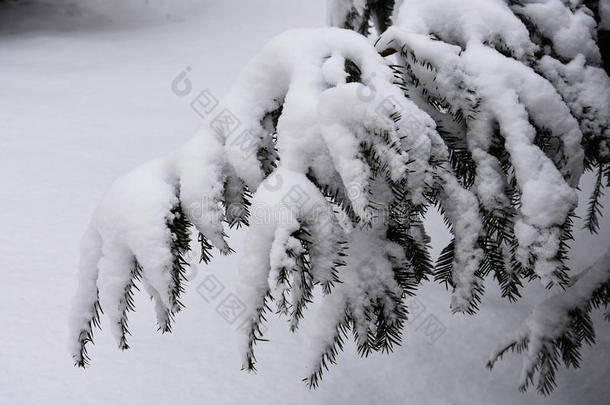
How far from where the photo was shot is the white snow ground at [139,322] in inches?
91.2

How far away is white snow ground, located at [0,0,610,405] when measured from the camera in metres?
2.32

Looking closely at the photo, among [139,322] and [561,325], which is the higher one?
[561,325]

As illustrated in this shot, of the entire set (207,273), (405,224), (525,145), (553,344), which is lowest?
(207,273)

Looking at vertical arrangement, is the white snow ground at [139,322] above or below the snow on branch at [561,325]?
below

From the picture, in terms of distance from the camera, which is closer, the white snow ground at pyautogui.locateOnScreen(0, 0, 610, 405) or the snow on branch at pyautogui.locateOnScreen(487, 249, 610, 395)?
the snow on branch at pyautogui.locateOnScreen(487, 249, 610, 395)

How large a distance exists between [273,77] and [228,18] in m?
6.55

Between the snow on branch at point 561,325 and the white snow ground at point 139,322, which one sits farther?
the white snow ground at point 139,322

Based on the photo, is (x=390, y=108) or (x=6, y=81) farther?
(x=6, y=81)

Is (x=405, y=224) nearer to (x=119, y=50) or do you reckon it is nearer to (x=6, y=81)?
(x=6, y=81)

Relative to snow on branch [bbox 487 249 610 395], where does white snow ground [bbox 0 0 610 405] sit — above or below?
below

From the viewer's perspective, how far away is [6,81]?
5184 millimetres

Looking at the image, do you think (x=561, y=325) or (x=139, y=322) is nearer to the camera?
(x=561, y=325)

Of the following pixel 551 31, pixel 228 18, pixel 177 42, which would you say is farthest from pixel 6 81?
pixel 551 31

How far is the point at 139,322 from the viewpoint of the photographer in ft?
8.68
